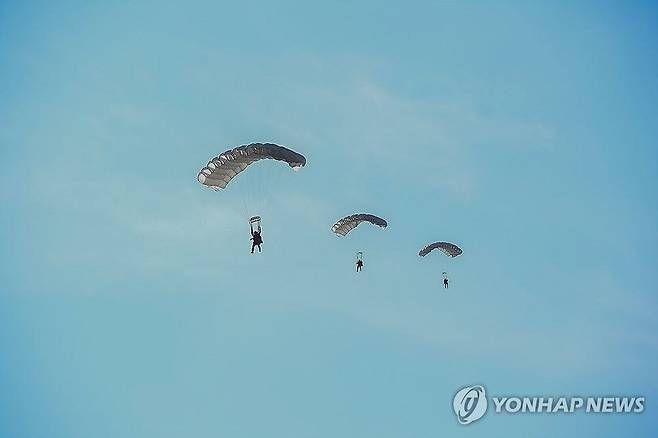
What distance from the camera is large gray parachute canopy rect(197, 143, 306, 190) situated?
30.0m

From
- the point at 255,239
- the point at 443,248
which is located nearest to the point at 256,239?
the point at 255,239

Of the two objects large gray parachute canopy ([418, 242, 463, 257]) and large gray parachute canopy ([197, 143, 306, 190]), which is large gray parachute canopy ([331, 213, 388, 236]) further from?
large gray parachute canopy ([197, 143, 306, 190])

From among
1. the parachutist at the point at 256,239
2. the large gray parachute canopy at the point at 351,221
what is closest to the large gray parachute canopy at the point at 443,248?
the large gray parachute canopy at the point at 351,221

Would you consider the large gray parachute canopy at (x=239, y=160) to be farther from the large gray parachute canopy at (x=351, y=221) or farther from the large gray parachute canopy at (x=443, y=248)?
the large gray parachute canopy at (x=443, y=248)

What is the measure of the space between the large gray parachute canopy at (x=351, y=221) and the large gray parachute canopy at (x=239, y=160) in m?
7.63

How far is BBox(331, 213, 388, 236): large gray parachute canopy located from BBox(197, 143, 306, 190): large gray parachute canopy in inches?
300

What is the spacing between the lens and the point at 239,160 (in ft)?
99.1

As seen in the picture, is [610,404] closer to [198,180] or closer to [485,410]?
[485,410]

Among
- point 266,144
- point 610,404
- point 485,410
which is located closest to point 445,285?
point 485,410

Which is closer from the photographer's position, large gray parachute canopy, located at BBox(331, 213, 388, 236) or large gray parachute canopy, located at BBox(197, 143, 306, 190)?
large gray parachute canopy, located at BBox(197, 143, 306, 190)

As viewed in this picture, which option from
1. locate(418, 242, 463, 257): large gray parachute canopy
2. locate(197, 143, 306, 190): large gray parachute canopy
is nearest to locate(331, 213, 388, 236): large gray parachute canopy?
locate(418, 242, 463, 257): large gray parachute canopy

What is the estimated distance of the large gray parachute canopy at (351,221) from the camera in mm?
38188

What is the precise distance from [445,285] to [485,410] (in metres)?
7.65

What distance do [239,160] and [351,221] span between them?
377 inches
